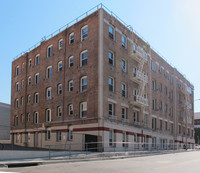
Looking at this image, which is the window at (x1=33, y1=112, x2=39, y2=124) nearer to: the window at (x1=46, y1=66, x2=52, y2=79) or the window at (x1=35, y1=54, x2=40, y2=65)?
the window at (x1=46, y1=66, x2=52, y2=79)

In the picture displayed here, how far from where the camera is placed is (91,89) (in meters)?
28.5

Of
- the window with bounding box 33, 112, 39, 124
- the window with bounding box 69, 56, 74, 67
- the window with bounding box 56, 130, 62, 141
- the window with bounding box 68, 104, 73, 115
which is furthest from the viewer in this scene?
the window with bounding box 33, 112, 39, 124

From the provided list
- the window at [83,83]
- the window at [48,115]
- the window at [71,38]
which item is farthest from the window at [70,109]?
the window at [71,38]

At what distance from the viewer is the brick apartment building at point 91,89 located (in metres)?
28.5

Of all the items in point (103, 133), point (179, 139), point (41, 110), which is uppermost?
point (41, 110)

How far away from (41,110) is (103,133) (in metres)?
12.9

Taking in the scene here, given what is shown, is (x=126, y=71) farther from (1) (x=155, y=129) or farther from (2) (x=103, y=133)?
(1) (x=155, y=129)

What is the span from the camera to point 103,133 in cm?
2675

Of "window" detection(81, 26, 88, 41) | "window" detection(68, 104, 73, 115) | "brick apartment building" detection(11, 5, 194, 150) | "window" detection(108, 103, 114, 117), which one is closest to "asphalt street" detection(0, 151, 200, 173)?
"brick apartment building" detection(11, 5, 194, 150)

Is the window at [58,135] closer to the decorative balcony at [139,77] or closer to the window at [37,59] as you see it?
the decorative balcony at [139,77]

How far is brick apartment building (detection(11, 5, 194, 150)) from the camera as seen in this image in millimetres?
28453

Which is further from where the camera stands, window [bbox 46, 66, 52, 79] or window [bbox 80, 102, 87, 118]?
window [bbox 46, 66, 52, 79]

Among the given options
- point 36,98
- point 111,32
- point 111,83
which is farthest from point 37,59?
point 111,83

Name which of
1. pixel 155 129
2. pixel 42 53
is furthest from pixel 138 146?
pixel 42 53
